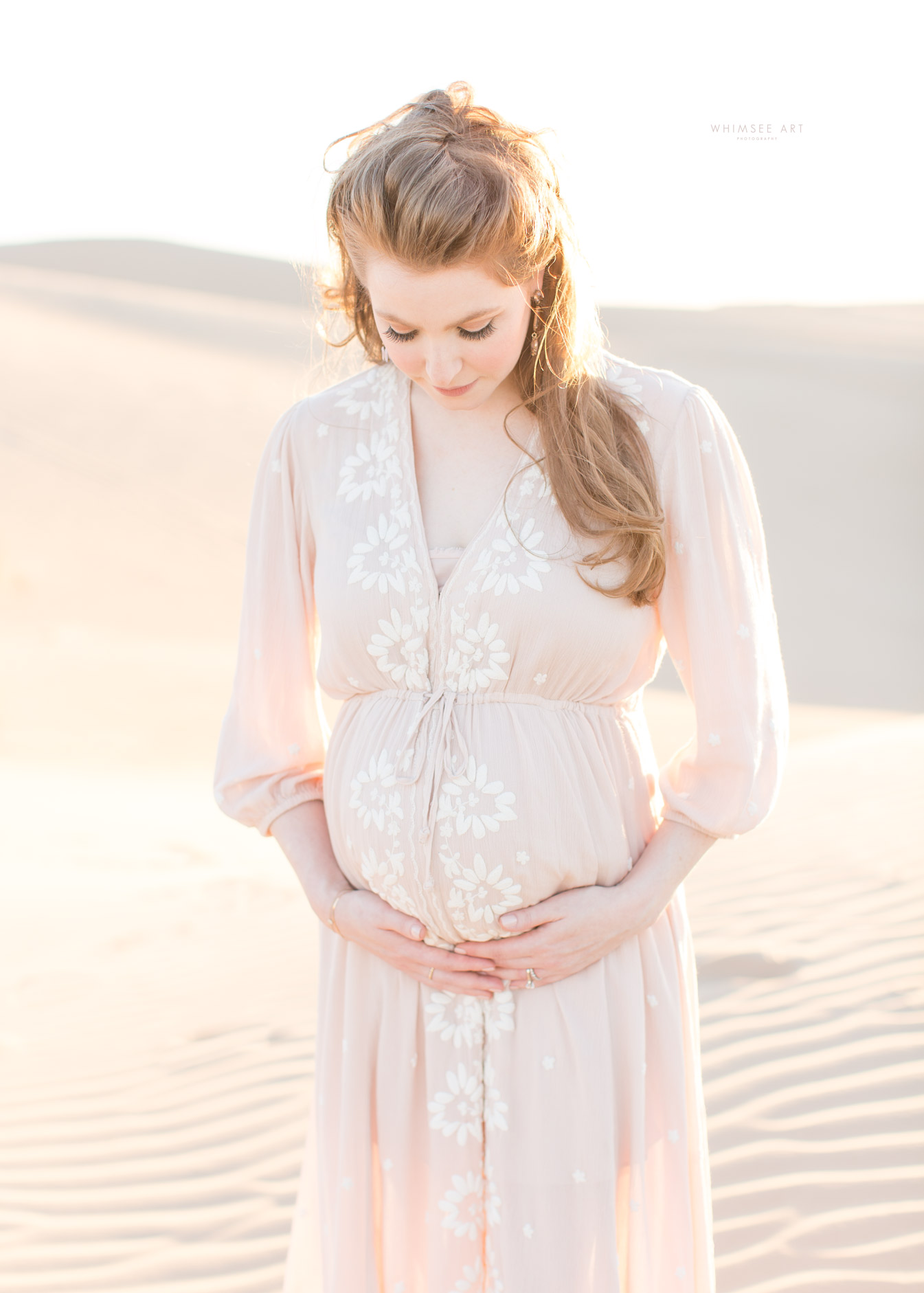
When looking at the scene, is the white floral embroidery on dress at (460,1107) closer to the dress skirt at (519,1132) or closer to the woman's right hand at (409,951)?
the dress skirt at (519,1132)

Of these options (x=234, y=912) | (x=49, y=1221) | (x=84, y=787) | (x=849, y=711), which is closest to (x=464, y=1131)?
(x=49, y=1221)

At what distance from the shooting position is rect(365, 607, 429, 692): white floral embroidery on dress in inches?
71.9

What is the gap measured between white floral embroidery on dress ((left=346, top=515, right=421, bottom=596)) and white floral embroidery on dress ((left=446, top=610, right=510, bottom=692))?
11 cm

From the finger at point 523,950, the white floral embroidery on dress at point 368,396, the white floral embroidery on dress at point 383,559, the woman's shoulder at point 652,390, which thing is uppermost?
the woman's shoulder at point 652,390

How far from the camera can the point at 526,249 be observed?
1.68 meters

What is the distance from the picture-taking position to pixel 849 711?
35.9 feet

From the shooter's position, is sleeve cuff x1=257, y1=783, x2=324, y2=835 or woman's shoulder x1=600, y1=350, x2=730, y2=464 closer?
woman's shoulder x1=600, y1=350, x2=730, y2=464

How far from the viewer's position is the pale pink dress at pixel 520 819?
5.89 feet

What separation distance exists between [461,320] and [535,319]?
196 millimetres

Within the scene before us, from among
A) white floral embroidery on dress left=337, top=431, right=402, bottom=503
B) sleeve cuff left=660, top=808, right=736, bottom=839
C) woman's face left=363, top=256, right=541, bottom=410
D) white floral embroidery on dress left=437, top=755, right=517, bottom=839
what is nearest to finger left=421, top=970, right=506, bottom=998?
white floral embroidery on dress left=437, top=755, right=517, bottom=839

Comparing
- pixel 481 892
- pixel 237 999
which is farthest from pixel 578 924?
pixel 237 999

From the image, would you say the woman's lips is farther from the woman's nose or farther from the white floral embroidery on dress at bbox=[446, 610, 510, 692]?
the white floral embroidery on dress at bbox=[446, 610, 510, 692]

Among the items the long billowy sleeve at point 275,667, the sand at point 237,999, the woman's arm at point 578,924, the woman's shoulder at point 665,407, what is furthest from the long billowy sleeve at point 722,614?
the sand at point 237,999

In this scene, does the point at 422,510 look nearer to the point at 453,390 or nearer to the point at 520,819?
the point at 453,390
